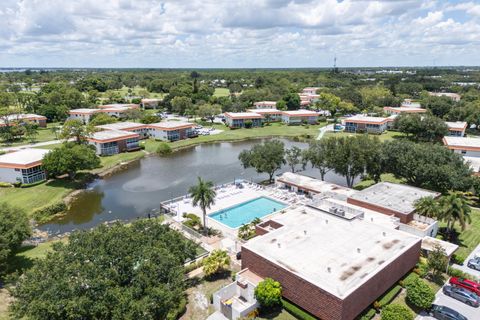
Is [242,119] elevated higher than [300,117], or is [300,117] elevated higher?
[242,119]

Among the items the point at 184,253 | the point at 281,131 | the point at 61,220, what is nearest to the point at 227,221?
the point at 184,253

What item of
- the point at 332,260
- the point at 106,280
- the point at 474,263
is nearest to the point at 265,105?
the point at 474,263

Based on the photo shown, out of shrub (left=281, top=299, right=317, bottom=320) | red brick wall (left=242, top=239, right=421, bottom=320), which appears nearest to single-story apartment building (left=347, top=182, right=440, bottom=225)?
red brick wall (left=242, top=239, right=421, bottom=320)

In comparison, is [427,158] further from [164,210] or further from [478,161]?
[164,210]

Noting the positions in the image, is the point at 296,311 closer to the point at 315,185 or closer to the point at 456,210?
the point at 456,210

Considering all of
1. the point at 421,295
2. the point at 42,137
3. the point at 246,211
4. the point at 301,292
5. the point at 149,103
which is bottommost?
the point at 246,211

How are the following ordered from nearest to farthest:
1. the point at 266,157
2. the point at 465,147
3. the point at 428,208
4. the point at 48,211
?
the point at 428,208 < the point at 48,211 < the point at 266,157 < the point at 465,147
